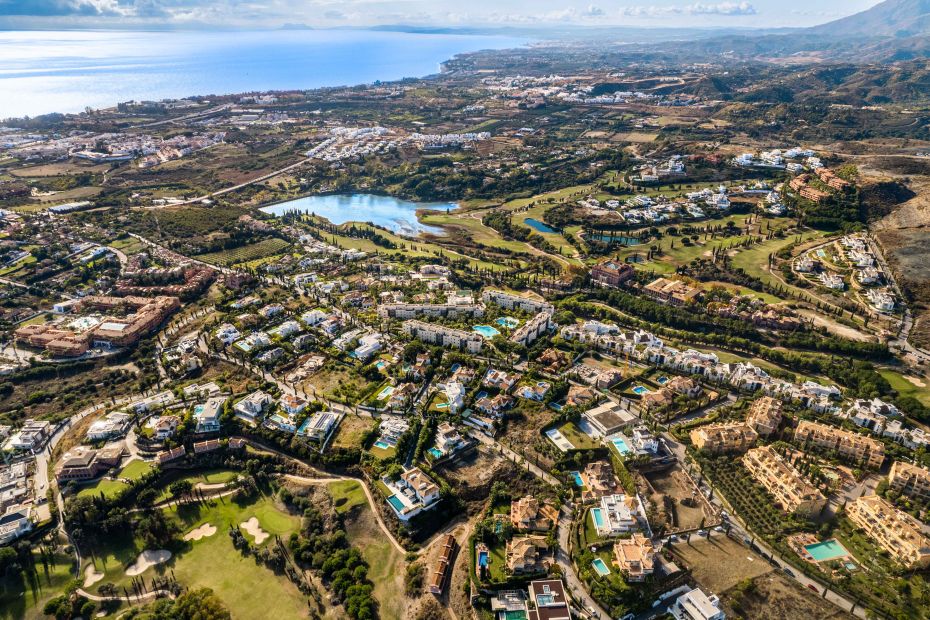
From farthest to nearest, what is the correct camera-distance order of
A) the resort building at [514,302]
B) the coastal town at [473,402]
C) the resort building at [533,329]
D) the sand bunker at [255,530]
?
the resort building at [514,302] < the resort building at [533,329] < the sand bunker at [255,530] < the coastal town at [473,402]

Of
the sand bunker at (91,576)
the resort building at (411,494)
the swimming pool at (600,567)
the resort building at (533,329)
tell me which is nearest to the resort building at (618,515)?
the swimming pool at (600,567)

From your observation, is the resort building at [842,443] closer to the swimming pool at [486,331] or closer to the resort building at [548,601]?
the resort building at [548,601]

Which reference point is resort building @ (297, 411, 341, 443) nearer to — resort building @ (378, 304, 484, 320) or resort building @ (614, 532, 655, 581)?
resort building @ (378, 304, 484, 320)

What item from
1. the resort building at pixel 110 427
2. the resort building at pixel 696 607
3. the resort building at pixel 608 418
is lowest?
the resort building at pixel 110 427

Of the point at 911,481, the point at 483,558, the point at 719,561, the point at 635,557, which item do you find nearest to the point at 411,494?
the point at 483,558

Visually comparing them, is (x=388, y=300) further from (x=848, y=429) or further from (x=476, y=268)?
(x=848, y=429)

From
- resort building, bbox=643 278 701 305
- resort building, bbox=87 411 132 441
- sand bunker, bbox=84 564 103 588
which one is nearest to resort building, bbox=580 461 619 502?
resort building, bbox=643 278 701 305
